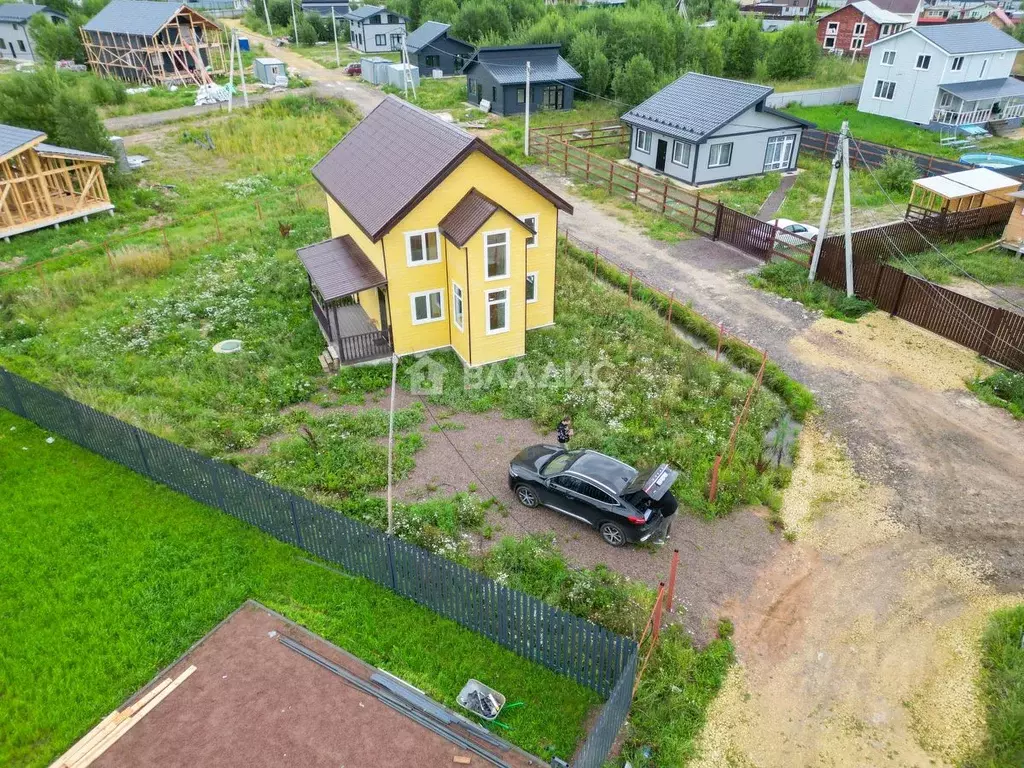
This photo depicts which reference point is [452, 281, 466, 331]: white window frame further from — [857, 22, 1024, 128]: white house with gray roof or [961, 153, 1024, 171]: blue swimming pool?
[857, 22, 1024, 128]: white house with gray roof

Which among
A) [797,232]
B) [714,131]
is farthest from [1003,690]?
[714,131]

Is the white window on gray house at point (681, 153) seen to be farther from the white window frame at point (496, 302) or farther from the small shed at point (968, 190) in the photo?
the white window frame at point (496, 302)

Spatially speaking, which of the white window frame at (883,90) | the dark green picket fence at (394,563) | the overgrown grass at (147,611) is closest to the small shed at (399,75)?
the white window frame at (883,90)

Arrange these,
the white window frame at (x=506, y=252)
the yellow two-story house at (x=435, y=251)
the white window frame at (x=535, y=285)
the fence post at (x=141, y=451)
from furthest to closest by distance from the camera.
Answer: the white window frame at (x=535, y=285) → the yellow two-story house at (x=435, y=251) → the white window frame at (x=506, y=252) → the fence post at (x=141, y=451)

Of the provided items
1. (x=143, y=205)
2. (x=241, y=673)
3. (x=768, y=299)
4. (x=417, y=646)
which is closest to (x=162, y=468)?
(x=241, y=673)

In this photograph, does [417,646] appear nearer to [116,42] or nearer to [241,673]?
[241,673]

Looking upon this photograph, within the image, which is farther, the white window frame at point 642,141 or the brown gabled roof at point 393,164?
the white window frame at point 642,141

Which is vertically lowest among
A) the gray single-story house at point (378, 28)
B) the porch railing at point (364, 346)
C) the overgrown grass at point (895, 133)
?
the porch railing at point (364, 346)

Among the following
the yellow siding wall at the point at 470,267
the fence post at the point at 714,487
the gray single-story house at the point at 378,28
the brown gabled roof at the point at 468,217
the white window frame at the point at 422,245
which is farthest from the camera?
the gray single-story house at the point at 378,28
